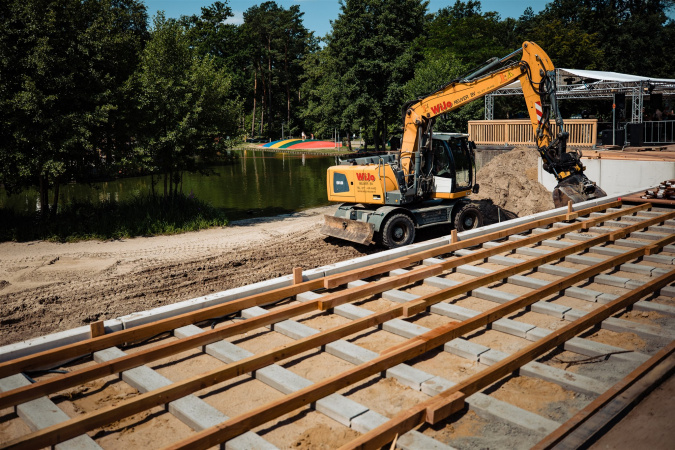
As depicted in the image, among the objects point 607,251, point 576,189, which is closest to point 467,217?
point 576,189

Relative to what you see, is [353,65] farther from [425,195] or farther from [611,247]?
→ [611,247]

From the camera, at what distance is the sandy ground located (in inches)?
386

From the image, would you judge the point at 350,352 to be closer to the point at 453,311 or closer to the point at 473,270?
the point at 453,311

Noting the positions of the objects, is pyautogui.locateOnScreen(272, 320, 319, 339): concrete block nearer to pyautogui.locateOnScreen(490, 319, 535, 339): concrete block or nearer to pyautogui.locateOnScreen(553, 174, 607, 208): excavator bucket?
pyautogui.locateOnScreen(490, 319, 535, 339): concrete block

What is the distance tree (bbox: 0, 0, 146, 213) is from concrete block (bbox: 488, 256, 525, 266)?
38.5ft

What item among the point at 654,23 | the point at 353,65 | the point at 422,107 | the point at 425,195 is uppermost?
the point at 654,23

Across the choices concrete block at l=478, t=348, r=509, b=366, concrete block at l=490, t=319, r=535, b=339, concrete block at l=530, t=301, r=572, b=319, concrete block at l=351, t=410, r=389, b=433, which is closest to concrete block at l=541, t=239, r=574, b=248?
concrete block at l=530, t=301, r=572, b=319

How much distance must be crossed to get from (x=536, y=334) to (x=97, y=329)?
17.3 feet

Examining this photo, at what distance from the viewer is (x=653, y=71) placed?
2479 inches

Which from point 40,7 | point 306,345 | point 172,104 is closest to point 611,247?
point 306,345

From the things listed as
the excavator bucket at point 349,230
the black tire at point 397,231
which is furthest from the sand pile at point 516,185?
the excavator bucket at point 349,230

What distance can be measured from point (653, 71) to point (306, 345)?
70512 millimetres

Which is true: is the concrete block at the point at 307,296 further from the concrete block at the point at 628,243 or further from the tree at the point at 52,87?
the tree at the point at 52,87

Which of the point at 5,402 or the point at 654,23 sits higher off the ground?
the point at 654,23
